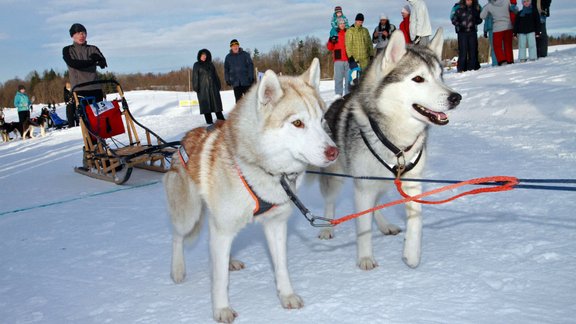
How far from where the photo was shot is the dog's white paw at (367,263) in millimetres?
2600

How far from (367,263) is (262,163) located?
3.07ft

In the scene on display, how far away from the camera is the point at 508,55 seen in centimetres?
1149

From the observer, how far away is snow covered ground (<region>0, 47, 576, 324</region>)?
2148 mm

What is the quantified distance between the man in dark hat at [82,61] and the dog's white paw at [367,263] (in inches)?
177

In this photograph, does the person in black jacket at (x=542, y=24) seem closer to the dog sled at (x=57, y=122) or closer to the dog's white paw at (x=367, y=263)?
the dog's white paw at (x=367, y=263)

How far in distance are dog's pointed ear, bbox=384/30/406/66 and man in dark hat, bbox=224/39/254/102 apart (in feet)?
25.9

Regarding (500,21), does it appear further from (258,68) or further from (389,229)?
(258,68)

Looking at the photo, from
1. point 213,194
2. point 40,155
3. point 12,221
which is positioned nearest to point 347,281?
point 213,194

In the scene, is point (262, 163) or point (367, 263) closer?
point (262, 163)

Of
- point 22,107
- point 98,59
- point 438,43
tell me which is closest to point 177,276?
point 438,43

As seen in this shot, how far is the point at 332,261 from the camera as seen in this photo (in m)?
2.78

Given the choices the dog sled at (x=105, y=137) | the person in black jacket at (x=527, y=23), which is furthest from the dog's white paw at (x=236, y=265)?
the person in black jacket at (x=527, y=23)

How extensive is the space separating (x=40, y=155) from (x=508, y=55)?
1128 centimetres

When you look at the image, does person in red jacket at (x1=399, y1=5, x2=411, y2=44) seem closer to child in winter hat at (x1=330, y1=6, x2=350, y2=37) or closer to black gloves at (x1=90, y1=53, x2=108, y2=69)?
child in winter hat at (x1=330, y1=6, x2=350, y2=37)
